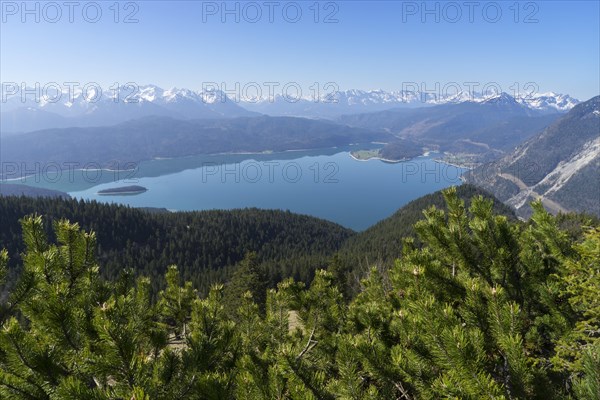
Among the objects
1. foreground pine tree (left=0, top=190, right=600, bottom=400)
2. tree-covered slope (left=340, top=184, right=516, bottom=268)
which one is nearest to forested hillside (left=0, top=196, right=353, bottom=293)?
tree-covered slope (left=340, top=184, right=516, bottom=268)

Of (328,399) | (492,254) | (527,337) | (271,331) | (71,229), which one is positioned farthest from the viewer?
(271,331)

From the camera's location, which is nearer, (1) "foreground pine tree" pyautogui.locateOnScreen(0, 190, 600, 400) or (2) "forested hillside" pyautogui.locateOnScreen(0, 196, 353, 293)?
(1) "foreground pine tree" pyautogui.locateOnScreen(0, 190, 600, 400)

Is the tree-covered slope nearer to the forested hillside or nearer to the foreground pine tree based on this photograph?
the forested hillside

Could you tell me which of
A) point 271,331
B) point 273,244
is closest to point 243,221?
point 273,244

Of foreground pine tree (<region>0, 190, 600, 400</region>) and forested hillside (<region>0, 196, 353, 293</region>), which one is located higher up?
foreground pine tree (<region>0, 190, 600, 400</region>)

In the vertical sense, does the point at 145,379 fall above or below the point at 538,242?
below

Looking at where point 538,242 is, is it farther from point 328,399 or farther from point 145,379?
point 145,379

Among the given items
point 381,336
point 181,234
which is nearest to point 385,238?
point 181,234
